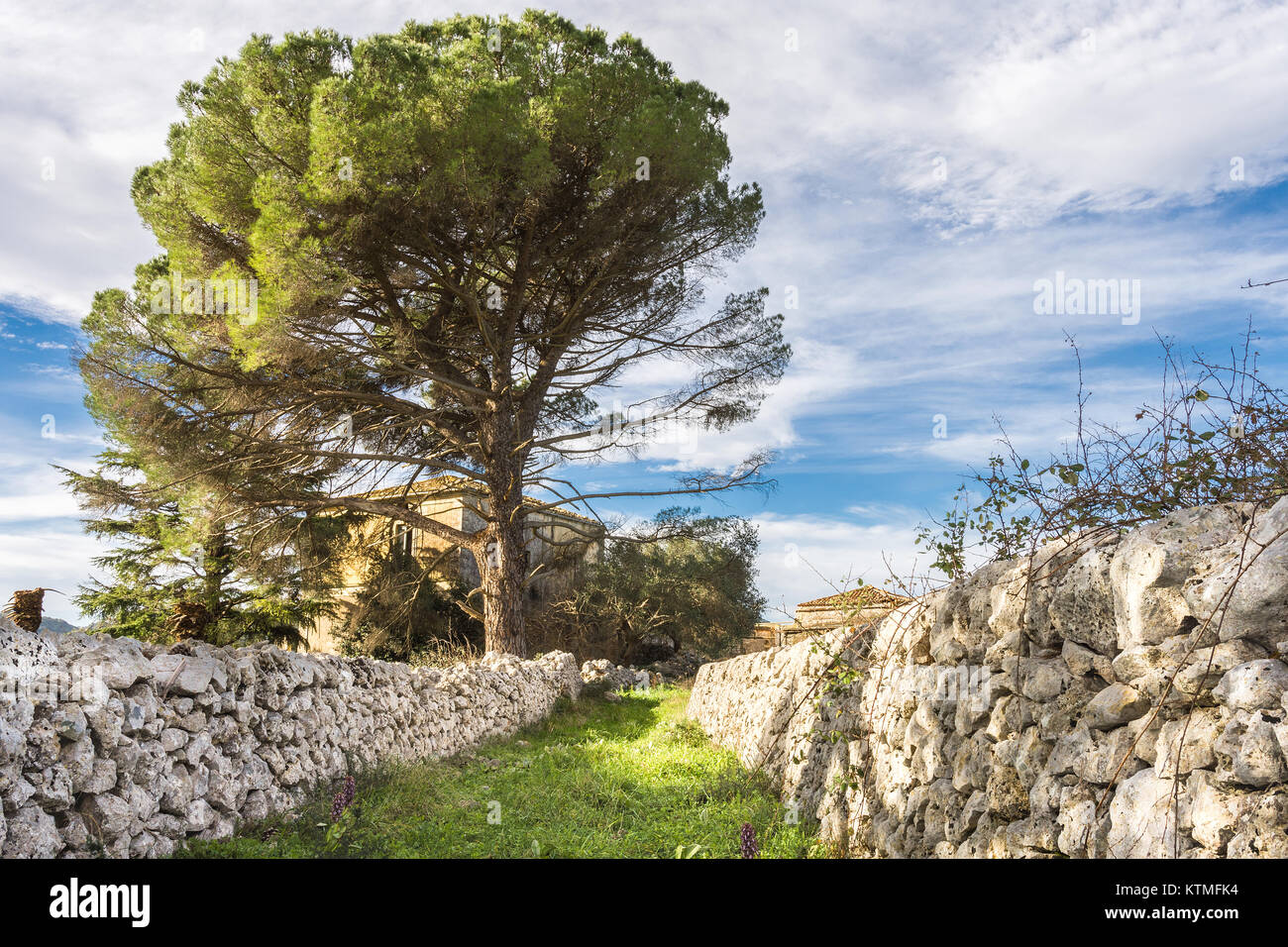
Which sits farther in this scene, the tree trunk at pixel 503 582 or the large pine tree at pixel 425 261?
the tree trunk at pixel 503 582

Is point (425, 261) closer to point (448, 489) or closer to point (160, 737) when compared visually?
point (448, 489)

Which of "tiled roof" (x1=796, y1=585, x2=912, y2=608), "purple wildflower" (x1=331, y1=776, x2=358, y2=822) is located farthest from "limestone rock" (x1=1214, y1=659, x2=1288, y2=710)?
"purple wildflower" (x1=331, y1=776, x2=358, y2=822)

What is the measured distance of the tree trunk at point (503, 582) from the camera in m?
13.3

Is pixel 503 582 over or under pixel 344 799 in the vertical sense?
over

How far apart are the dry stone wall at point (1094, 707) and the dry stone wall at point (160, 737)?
12.5ft

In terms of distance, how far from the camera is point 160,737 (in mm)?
4203

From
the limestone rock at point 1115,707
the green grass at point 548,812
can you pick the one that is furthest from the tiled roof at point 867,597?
the limestone rock at point 1115,707

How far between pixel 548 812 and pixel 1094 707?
15.0ft

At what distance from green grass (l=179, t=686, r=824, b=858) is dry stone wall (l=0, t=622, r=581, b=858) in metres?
0.26

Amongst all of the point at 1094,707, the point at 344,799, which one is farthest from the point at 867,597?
the point at 344,799

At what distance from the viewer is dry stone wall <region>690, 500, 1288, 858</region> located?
7.21 feet

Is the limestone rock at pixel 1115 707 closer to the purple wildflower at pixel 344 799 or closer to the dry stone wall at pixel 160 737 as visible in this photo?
the purple wildflower at pixel 344 799
